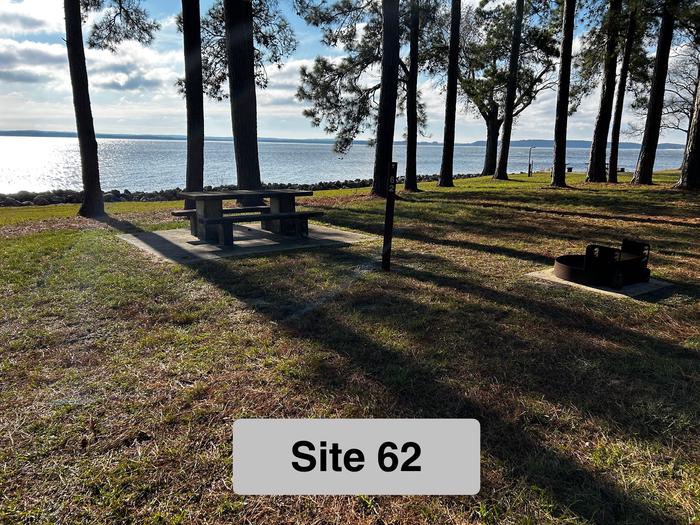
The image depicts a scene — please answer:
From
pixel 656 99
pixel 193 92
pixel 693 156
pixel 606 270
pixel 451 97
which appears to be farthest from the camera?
pixel 451 97

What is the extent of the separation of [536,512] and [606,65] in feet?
65.8

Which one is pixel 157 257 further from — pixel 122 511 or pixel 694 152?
pixel 694 152

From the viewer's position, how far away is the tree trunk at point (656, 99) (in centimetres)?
1529

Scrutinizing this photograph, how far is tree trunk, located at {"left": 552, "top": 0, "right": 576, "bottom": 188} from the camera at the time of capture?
615 inches

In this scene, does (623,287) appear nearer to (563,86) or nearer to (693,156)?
(693,156)

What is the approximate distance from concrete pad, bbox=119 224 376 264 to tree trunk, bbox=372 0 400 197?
452cm

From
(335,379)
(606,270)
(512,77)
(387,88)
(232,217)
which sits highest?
(512,77)

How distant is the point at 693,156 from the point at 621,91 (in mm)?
7397

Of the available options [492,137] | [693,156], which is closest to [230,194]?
[693,156]

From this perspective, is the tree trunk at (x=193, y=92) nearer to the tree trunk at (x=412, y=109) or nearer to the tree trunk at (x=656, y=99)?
the tree trunk at (x=412, y=109)

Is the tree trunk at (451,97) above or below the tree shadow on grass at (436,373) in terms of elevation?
above

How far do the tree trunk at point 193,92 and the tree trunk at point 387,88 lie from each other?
4.99m

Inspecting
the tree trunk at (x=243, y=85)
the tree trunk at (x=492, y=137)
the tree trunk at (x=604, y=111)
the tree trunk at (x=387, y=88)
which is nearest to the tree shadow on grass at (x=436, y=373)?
the tree trunk at (x=243, y=85)

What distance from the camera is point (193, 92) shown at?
12.5m
